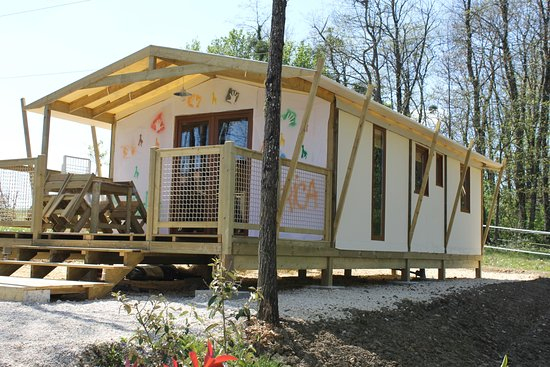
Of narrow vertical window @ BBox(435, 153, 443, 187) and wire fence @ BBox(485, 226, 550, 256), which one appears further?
wire fence @ BBox(485, 226, 550, 256)

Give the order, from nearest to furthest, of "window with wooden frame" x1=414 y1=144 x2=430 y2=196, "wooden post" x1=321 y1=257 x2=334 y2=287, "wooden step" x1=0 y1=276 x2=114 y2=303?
"wooden step" x1=0 y1=276 x2=114 y2=303, "wooden post" x1=321 y1=257 x2=334 y2=287, "window with wooden frame" x1=414 y1=144 x2=430 y2=196

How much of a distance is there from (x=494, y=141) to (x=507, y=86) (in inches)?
102

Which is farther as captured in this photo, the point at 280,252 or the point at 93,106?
the point at 93,106

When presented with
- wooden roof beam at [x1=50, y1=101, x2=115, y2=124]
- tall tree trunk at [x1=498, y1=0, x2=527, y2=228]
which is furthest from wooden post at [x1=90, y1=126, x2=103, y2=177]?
tall tree trunk at [x1=498, y1=0, x2=527, y2=228]

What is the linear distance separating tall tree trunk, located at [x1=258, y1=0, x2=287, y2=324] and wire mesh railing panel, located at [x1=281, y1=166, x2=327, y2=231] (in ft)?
7.65

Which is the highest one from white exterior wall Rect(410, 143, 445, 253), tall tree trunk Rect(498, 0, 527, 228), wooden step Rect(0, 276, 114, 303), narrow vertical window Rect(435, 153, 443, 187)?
tall tree trunk Rect(498, 0, 527, 228)

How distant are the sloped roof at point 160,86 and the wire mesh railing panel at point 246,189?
124 cm

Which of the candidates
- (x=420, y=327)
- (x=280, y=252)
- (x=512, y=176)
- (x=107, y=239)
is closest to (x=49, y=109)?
(x=107, y=239)

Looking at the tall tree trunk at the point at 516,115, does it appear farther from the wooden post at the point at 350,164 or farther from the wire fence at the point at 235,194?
the wire fence at the point at 235,194

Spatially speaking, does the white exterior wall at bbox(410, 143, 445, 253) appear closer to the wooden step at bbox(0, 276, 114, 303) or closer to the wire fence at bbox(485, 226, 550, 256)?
the wooden step at bbox(0, 276, 114, 303)

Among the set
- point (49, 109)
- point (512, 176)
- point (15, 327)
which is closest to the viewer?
point (15, 327)

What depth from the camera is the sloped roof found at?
8.50 meters

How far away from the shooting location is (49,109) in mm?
10508

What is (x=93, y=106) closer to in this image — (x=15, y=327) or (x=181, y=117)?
(x=181, y=117)
